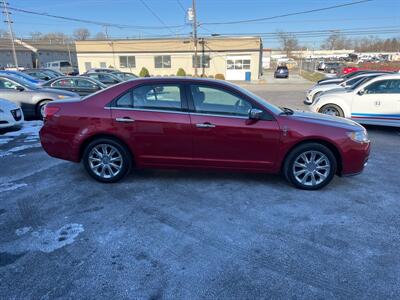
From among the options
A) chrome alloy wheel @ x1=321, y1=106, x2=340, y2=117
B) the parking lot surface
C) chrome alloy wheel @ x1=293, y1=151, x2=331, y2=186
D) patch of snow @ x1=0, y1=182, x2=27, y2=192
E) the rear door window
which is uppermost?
the rear door window

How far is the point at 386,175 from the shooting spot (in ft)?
17.0

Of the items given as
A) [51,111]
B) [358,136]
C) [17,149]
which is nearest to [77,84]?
[17,149]

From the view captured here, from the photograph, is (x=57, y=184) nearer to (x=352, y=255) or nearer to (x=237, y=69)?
(x=352, y=255)

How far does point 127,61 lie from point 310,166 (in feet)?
127

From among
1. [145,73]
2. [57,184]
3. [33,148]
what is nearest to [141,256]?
[57,184]

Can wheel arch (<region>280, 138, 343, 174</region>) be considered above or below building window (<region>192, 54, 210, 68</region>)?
below

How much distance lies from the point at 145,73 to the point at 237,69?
10.9m

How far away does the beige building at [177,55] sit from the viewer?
36.5 m

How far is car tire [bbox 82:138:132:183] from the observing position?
454cm

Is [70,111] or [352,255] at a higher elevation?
[70,111]

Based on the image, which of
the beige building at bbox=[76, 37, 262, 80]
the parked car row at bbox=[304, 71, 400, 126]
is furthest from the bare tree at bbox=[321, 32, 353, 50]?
the parked car row at bbox=[304, 71, 400, 126]

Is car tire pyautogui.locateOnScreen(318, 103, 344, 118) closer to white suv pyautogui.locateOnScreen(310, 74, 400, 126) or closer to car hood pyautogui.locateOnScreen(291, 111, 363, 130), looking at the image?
white suv pyautogui.locateOnScreen(310, 74, 400, 126)

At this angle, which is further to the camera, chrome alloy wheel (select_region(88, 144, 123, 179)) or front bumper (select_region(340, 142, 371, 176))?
chrome alloy wheel (select_region(88, 144, 123, 179))

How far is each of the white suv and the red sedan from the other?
16.1 feet
